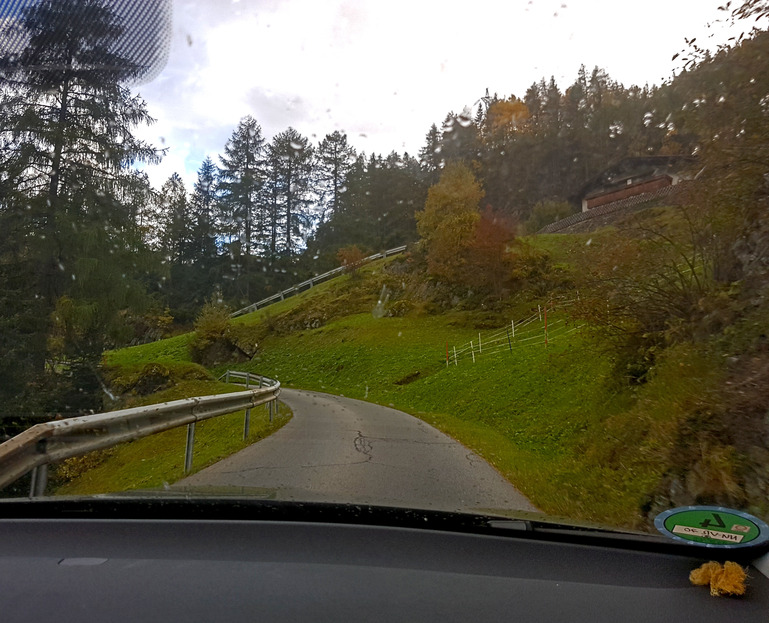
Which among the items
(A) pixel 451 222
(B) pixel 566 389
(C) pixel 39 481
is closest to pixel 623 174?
(A) pixel 451 222

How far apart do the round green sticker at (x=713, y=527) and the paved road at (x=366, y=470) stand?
1366mm

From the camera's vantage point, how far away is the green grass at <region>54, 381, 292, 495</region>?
31.7 ft

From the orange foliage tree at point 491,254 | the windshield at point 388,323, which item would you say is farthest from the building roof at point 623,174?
the orange foliage tree at point 491,254

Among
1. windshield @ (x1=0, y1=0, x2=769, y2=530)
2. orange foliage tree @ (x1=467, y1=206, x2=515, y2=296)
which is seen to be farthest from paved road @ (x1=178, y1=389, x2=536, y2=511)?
orange foliage tree @ (x1=467, y1=206, x2=515, y2=296)

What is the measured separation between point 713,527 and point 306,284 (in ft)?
178

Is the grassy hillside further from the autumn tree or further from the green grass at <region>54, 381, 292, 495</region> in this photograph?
the green grass at <region>54, 381, 292, 495</region>

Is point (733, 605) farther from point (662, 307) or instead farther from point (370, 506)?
point (662, 307)

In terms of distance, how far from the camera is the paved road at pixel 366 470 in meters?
6.93

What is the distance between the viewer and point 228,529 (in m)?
3.53

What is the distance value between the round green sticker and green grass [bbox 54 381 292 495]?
6.85m

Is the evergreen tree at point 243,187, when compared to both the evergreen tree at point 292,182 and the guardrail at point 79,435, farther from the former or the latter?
the guardrail at point 79,435

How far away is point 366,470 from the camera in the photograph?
8516mm

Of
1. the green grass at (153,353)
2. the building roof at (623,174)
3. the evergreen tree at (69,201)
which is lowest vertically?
the green grass at (153,353)

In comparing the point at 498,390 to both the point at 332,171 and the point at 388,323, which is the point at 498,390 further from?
the point at 332,171
